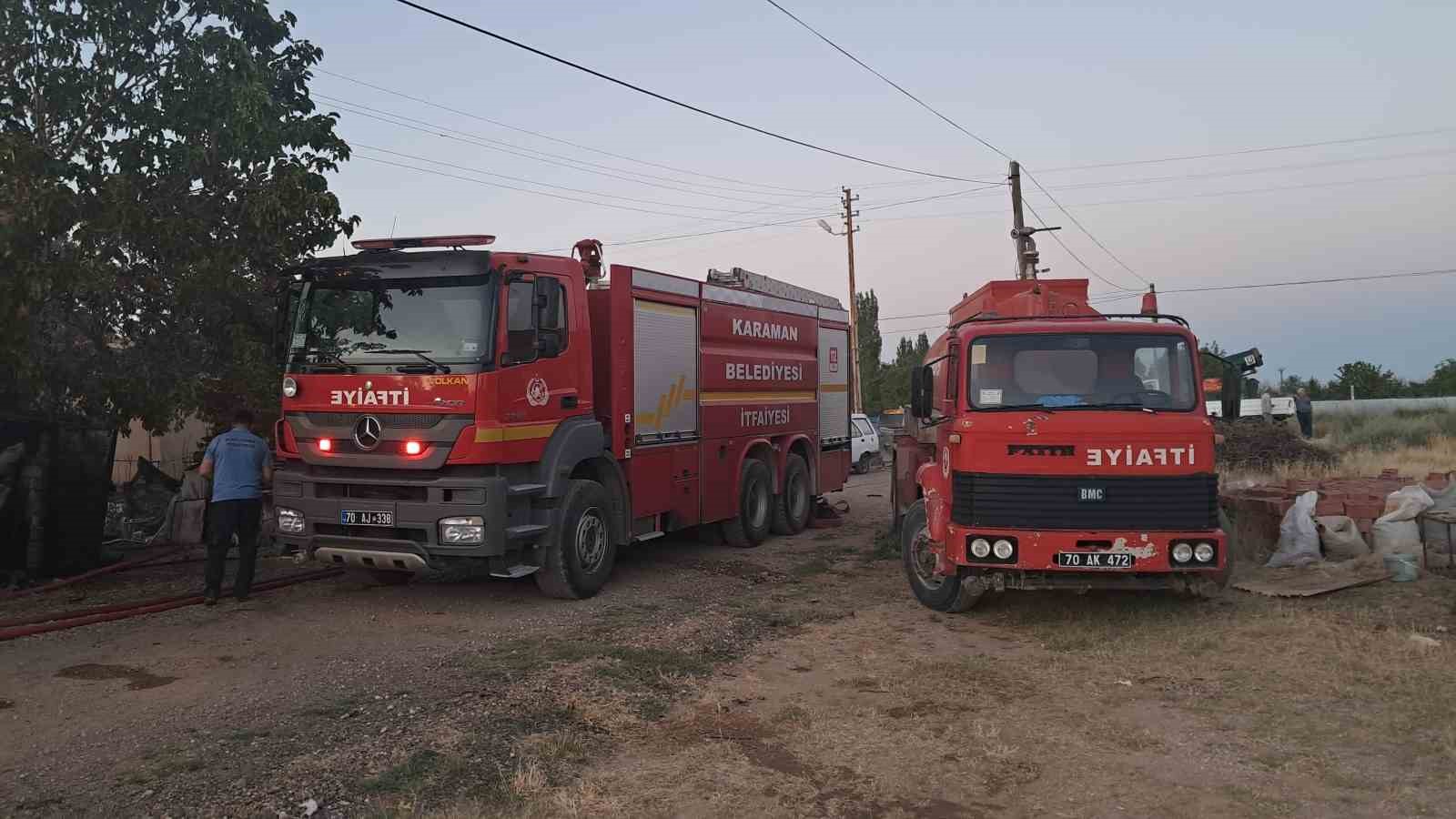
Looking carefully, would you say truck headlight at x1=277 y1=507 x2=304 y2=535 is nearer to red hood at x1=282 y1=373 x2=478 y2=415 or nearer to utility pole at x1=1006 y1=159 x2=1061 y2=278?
red hood at x1=282 y1=373 x2=478 y2=415

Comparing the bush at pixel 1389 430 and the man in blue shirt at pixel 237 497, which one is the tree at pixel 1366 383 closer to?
the bush at pixel 1389 430

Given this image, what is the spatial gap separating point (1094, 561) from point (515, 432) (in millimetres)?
4348

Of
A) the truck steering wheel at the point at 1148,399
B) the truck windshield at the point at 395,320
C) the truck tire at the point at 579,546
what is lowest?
the truck tire at the point at 579,546

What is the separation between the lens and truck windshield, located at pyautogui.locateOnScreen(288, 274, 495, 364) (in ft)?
25.0

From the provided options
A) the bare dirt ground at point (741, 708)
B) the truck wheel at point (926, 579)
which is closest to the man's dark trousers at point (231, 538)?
the bare dirt ground at point (741, 708)

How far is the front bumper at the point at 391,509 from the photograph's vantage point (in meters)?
7.48

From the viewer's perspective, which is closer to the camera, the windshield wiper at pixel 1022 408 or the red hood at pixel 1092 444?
the red hood at pixel 1092 444

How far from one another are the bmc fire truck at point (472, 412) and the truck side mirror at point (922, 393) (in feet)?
8.54

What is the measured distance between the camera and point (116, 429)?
971 cm

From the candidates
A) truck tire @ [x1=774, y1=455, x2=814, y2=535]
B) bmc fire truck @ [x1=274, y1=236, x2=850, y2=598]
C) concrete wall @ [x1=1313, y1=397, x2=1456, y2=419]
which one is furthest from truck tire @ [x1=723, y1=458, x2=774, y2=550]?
concrete wall @ [x1=1313, y1=397, x2=1456, y2=419]

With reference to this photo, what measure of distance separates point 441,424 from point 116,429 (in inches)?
173

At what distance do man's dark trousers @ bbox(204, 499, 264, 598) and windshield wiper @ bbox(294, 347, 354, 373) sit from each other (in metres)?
1.39

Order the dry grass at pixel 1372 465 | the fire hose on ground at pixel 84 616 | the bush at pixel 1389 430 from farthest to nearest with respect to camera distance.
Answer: the bush at pixel 1389 430, the dry grass at pixel 1372 465, the fire hose on ground at pixel 84 616

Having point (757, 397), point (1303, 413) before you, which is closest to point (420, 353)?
point (757, 397)
